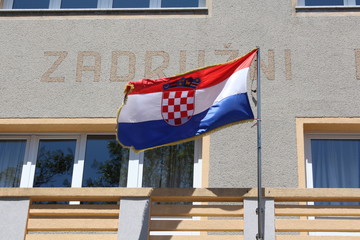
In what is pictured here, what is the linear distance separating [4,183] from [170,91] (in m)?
3.20

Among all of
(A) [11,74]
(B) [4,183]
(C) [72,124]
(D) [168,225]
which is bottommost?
(D) [168,225]

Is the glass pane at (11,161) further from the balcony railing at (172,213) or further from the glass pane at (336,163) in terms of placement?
the glass pane at (336,163)

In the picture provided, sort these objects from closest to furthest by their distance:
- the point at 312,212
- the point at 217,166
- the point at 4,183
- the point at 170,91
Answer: the point at 312,212, the point at 170,91, the point at 217,166, the point at 4,183

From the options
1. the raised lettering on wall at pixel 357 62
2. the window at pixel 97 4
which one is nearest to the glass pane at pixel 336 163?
the raised lettering on wall at pixel 357 62

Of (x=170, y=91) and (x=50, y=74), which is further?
(x=50, y=74)

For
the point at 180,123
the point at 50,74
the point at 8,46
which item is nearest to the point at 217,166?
the point at 180,123

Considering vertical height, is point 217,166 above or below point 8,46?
below

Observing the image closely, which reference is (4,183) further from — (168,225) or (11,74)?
(168,225)

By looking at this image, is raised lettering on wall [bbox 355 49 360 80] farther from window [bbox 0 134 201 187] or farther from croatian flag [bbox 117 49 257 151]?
window [bbox 0 134 201 187]

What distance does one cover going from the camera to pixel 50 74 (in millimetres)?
10594

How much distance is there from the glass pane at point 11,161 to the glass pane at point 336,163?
4200mm

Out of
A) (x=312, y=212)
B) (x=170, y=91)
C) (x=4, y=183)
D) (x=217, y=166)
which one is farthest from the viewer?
(x=4, y=183)

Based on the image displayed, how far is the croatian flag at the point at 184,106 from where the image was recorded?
834 centimetres

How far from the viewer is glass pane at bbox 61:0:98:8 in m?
11.2
